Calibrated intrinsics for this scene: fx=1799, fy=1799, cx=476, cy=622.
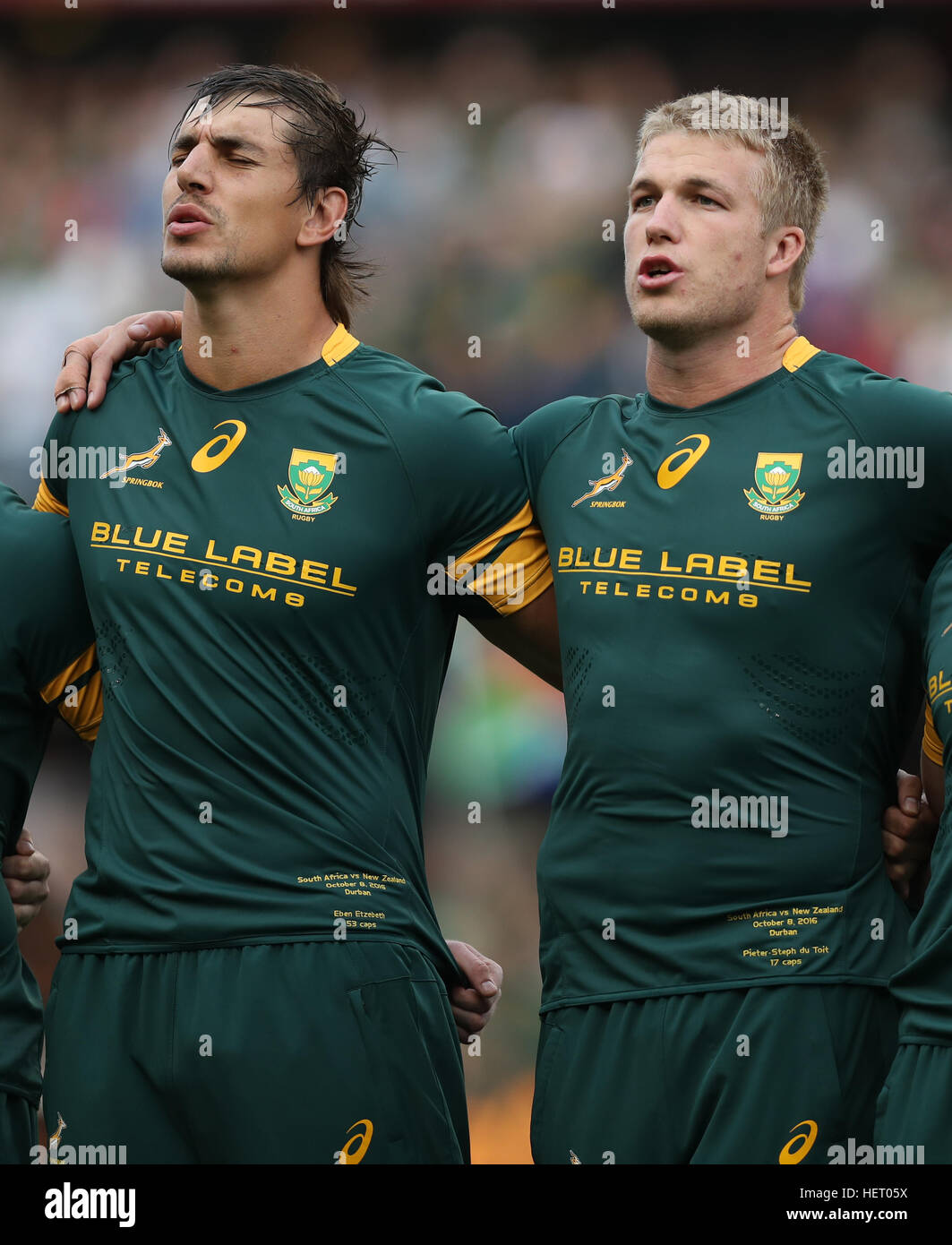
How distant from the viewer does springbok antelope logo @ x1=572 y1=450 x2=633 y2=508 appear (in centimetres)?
383

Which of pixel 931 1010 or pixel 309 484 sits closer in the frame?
pixel 931 1010

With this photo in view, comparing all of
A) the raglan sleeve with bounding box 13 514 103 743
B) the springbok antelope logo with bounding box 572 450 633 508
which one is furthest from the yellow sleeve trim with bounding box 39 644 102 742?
the springbok antelope logo with bounding box 572 450 633 508

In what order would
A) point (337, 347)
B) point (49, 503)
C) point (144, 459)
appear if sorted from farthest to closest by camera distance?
1. point (49, 503)
2. point (337, 347)
3. point (144, 459)

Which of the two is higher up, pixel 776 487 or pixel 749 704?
pixel 776 487

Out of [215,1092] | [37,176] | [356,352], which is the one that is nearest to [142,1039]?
[215,1092]

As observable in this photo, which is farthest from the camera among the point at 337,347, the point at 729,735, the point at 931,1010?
the point at 337,347

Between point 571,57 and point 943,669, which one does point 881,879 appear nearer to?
point 943,669

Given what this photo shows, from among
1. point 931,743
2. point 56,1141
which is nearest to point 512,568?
point 931,743

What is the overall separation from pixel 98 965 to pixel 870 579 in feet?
5.71

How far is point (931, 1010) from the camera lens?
324cm

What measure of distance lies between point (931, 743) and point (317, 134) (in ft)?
6.27

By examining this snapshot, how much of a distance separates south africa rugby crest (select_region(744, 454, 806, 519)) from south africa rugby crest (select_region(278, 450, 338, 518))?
0.87 metres

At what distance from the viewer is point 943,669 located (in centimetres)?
344

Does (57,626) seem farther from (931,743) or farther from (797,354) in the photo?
(931,743)
